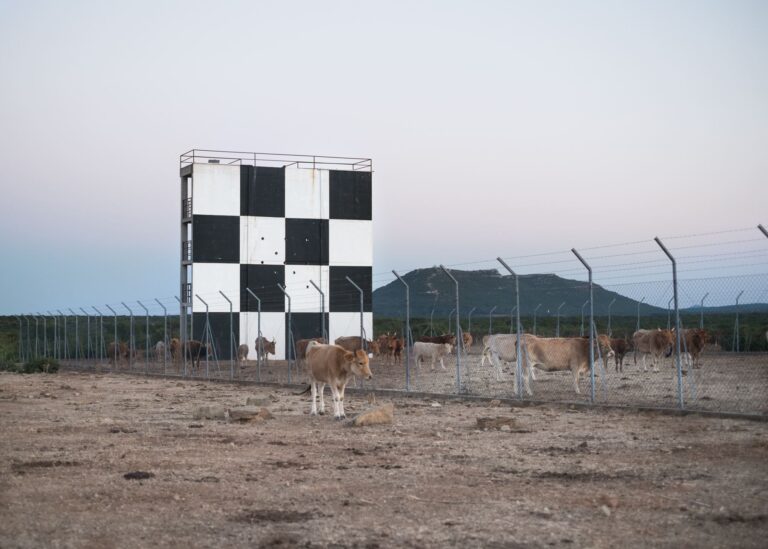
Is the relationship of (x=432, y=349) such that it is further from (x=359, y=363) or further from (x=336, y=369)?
(x=359, y=363)

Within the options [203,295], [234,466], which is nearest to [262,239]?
[203,295]

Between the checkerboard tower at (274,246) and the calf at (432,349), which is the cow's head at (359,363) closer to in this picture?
the calf at (432,349)

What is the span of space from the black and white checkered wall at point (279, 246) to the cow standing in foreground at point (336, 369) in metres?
25.8

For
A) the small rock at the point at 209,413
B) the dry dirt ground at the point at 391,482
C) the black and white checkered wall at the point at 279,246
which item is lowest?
the dry dirt ground at the point at 391,482

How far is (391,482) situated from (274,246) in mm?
37992

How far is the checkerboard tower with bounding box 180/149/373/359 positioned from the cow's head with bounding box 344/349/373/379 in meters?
26.9

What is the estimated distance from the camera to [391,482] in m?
10.2

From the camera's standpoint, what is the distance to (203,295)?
46.2 m

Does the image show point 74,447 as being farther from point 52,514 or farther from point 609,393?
point 609,393

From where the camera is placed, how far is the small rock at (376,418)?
16.0 metres

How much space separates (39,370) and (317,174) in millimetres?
15998

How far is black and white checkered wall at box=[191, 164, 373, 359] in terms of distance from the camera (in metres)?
46.4

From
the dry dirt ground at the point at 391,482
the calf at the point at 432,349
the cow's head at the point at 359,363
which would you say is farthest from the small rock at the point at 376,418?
the calf at the point at 432,349

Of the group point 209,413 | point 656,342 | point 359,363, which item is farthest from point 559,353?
point 209,413
